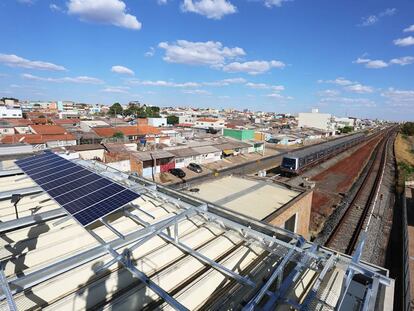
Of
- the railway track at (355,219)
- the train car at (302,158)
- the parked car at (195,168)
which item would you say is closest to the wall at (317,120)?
the train car at (302,158)

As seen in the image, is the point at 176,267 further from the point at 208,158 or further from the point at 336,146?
the point at 336,146

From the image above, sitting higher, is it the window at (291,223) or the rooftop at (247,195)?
the rooftop at (247,195)

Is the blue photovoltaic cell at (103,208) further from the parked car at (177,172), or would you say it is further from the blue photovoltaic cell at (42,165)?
the parked car at (177,172)

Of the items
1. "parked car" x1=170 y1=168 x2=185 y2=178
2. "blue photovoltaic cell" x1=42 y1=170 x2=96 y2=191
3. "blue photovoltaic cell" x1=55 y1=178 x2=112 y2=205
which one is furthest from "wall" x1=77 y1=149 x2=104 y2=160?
"blue photovoltaic cell" x1=55 y1=178 x2=112 y2=205

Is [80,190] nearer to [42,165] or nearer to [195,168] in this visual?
[42,165]

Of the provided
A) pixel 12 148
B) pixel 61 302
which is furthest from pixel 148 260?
pixel 12 148
